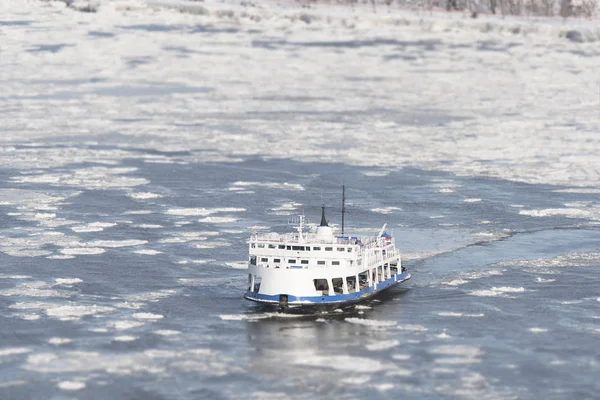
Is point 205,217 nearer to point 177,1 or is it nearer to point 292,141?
point 292,141

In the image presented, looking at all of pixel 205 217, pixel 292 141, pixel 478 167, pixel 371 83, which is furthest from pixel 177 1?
pixel 205 217

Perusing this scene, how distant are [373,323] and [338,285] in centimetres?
233

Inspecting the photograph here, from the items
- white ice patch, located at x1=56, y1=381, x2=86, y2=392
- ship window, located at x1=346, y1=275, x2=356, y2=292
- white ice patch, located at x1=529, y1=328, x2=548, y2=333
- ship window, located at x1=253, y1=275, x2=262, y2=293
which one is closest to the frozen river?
white ice patch, located at x1=56, y1=381, x2=86, y2=392

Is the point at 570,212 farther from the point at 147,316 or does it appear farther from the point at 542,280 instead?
the point at 147,316

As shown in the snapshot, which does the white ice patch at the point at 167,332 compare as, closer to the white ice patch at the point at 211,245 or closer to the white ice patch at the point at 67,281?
the white ice patch at the point at 67,281

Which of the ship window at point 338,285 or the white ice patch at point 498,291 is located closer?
the ship window at point 338,285

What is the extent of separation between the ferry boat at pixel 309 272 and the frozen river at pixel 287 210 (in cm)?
73

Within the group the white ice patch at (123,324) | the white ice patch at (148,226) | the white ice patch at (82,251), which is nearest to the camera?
the white ice patch at (123,324)

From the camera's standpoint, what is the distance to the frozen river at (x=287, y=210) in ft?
82.4

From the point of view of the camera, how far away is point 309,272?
30.6 metres

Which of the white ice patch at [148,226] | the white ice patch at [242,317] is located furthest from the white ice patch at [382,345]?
the white ice patch at [148,226]

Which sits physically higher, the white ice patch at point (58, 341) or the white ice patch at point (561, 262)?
the white ice patch at point (58, 341)

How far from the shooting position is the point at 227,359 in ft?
83.4

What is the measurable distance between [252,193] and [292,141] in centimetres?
1132
